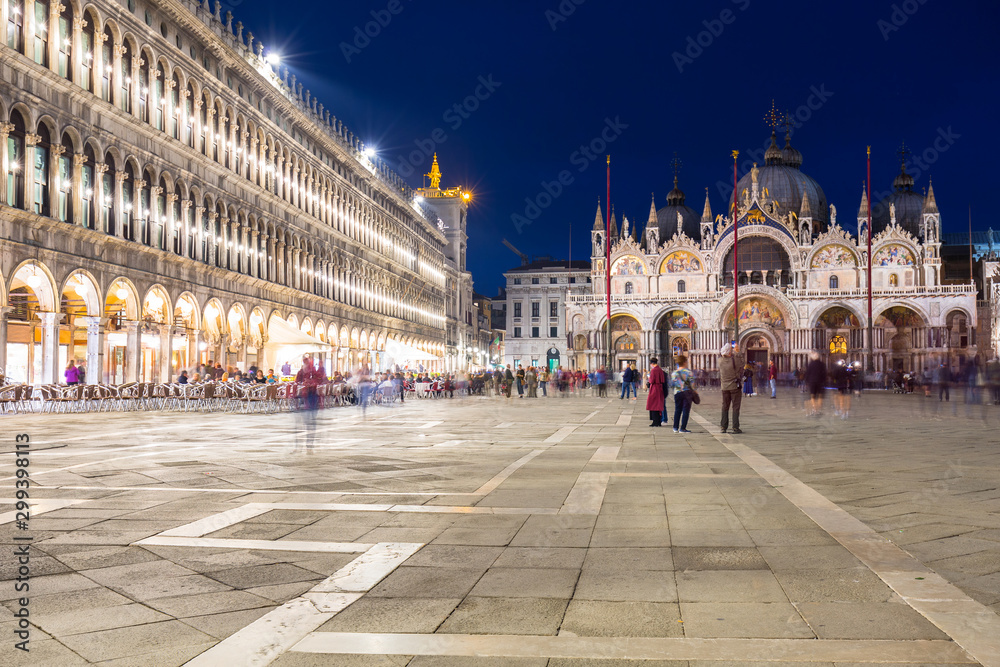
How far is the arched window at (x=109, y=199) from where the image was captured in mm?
27453

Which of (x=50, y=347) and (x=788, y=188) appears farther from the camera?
(x=788, y=188)

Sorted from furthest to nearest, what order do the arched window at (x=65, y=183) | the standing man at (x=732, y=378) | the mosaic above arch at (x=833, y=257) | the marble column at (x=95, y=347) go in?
the mosaic above arch at (x=833, y=257)
the marble column at (x=95, y=347)
the arched window at (x=65, y=183)
the standing man at (x=732, y=378)

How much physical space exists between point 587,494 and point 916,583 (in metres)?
3.78

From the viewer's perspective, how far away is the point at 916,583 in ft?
15.9

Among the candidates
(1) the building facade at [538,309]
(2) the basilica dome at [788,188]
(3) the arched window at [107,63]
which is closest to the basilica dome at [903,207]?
(2) the basilica dome at [788,188]

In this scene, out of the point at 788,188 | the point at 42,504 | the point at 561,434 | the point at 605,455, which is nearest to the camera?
the point at 42,504

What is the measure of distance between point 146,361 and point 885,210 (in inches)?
3114

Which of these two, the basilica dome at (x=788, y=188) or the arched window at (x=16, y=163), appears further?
the basilica dome at (x=788, y=188)

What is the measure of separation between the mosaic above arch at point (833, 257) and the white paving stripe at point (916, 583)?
249 ft

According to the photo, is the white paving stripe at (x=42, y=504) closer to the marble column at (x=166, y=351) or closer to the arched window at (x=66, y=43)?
the arched window at (x=66, y=43)

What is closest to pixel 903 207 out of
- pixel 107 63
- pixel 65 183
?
pixel 107 63

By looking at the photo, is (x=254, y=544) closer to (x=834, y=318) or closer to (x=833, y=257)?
(x=834, y=318)

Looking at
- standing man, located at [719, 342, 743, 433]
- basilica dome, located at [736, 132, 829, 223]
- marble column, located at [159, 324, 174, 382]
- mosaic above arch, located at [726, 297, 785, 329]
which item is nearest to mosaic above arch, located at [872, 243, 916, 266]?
basilica dome, located at [736, 132, 829, 223]

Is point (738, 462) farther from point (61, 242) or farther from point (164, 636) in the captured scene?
point (61, 242)
